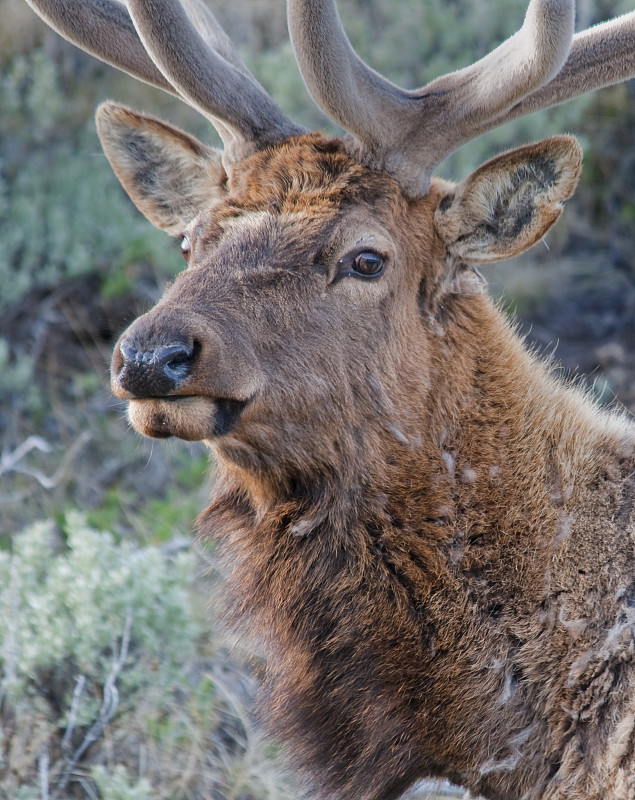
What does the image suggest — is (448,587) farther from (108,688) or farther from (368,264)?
(108,688)

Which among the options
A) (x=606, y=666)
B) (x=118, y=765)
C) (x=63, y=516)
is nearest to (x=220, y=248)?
(x=606, y=666)

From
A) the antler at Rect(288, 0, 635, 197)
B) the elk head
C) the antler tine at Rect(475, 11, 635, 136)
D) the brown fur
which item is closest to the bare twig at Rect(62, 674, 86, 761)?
the brown fur

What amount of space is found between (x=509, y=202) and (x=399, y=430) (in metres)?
0.86

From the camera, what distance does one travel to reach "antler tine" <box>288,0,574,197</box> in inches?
113

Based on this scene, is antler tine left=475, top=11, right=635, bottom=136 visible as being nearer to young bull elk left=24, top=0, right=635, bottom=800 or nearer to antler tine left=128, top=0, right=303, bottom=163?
young bull elk left=24, top=0, right=635, bottom=800

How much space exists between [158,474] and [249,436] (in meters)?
3.65

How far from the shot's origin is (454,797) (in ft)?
12.3

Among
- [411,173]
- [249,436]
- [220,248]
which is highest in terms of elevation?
[411,173]

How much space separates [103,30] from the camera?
3525 millimetres

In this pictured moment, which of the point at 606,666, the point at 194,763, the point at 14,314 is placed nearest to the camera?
the point at 606,666

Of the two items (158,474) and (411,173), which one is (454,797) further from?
(158,474)

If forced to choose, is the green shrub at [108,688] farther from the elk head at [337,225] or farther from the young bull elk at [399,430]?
the elk head at [337,225]

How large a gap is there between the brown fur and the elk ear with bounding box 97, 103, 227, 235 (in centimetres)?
46

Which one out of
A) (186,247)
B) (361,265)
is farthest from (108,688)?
(361,265)
